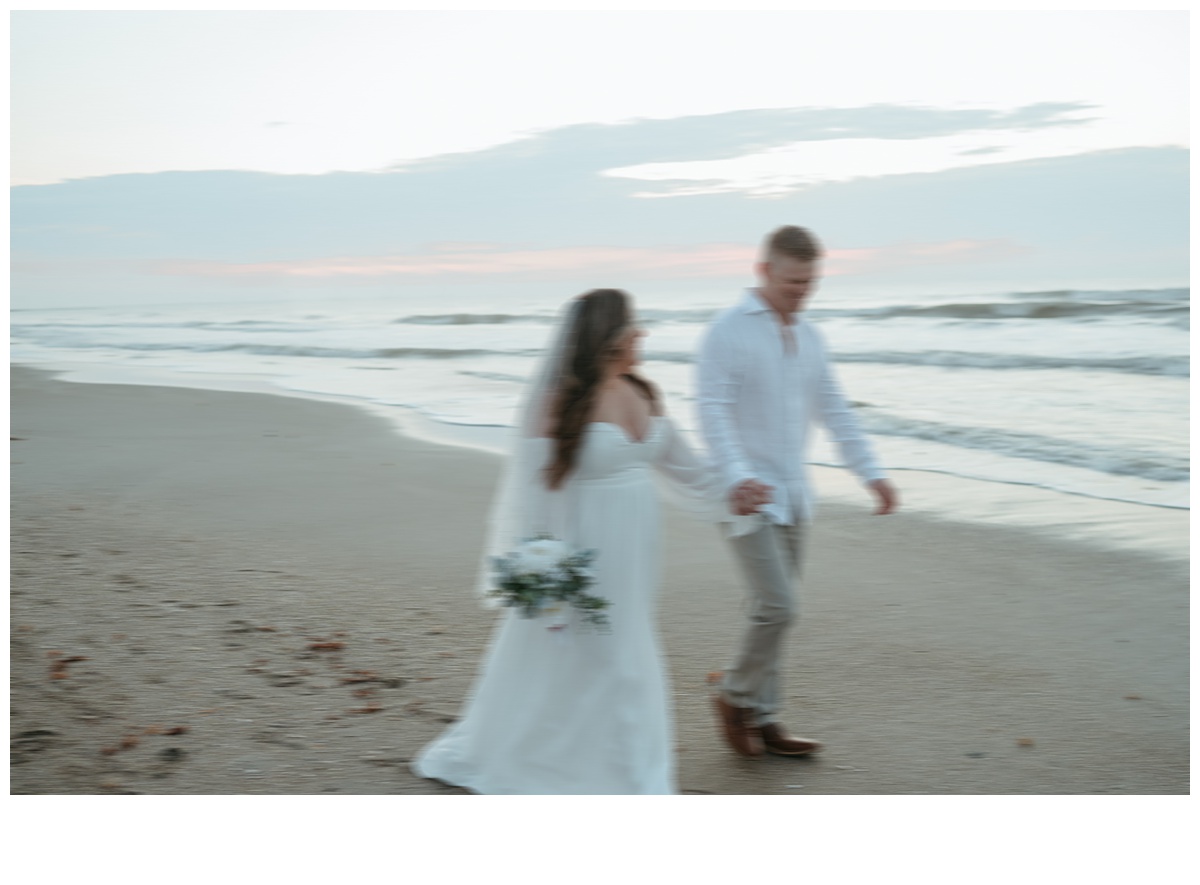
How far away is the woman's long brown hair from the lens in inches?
146

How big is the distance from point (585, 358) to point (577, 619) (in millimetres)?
922

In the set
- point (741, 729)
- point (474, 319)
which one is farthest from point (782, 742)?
point (474, 319)

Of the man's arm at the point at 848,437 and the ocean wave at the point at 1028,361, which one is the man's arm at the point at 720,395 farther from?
the ocean wave at the point at 1028,361

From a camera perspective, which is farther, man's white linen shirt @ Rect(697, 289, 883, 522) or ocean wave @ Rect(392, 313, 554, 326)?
ocean wave @ Rect(392, 313, 554, 326)

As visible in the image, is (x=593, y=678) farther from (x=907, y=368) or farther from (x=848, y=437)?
(x=907, y=368)

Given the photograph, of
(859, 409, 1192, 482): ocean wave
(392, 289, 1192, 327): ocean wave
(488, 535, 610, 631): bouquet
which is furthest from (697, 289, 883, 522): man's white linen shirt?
(392, 289, 1192, 327): ocean wave

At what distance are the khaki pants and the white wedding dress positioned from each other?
39cm

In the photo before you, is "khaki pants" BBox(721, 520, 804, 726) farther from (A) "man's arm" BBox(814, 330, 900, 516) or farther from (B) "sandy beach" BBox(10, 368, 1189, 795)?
(A) "man's arm" BBox(814, 330, 900, 516)

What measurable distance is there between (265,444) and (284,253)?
32.8 meters

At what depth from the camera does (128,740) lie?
4.11 m

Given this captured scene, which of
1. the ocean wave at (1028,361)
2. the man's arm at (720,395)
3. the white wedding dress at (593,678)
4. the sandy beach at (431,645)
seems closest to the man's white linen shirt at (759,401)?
the man's arm at (720,395)

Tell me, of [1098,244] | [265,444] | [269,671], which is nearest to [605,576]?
[269,671]

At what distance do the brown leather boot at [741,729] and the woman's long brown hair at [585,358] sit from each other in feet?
3.95

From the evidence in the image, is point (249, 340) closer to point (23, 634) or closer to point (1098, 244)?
point (1098, 244)
